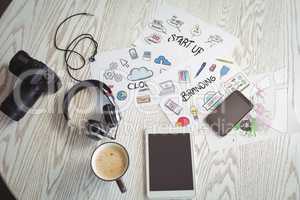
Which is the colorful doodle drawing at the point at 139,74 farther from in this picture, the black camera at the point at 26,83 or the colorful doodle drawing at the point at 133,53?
the black camera at the point at 26,83

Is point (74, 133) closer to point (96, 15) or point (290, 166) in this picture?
point (96, 15)

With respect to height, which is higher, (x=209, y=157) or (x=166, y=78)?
(x=166, y=78)

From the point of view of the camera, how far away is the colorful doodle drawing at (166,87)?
0.80m

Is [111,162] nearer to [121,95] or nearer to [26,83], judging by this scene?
[121,95]

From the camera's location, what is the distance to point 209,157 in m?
0.74

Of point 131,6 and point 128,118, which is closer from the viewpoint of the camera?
point 128,118

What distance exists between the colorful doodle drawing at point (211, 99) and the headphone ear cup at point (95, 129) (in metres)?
0.29

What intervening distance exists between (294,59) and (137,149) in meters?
0.54

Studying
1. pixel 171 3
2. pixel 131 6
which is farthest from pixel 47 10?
pixel 171 3

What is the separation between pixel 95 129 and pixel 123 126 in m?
0.08

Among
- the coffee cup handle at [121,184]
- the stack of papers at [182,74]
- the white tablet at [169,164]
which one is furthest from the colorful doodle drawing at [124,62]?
the coffee cup handle at [121,184]

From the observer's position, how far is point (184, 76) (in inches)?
31.9

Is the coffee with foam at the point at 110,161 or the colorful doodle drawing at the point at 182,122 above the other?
the colorful doodle drawing at the point at 182,122

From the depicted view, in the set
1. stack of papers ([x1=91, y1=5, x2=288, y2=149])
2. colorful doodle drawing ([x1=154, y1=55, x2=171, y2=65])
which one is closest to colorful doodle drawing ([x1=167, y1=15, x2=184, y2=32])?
stack of papers ([x1=91, y1=5, x2=288, y2=149])
